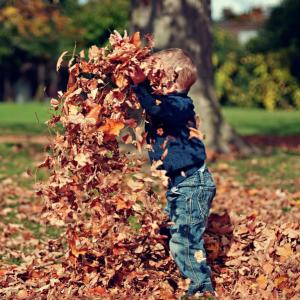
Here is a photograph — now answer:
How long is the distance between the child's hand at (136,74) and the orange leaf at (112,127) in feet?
0.92

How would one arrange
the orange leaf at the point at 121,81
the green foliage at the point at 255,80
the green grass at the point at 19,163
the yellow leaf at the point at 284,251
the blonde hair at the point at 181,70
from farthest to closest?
1. the green foliage at the point at 255,80
2. the green grass at the point at 19,163
3. the yellow leaf at the point at 284,251
4. the blonde hair at the point at 181,70
5. the orange leaf at the point at 121,81

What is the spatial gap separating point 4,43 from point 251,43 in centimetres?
1489

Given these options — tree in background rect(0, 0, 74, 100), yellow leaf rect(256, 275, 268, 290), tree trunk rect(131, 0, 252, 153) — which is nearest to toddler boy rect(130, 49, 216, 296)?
yellow leaf rect(256, 275, 268, 290)

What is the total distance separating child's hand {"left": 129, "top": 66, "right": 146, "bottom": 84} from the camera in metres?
4.87

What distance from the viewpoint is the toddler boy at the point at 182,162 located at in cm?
498

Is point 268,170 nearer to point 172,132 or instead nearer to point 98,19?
point 172,132

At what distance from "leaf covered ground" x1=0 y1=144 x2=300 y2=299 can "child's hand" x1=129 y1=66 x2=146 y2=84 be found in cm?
133

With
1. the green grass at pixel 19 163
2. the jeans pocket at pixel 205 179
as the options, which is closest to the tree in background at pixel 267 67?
the green grass at pixel 19 163

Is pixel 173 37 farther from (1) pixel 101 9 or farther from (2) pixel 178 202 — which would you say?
(1) pixel 101 9

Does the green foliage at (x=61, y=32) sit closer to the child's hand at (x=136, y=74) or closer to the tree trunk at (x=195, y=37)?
the tree trunk at (x=195, y=37)

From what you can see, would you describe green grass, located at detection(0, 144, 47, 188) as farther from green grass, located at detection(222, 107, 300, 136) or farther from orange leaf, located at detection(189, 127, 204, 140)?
green grass, located at detection(222, 107, 300, 136)

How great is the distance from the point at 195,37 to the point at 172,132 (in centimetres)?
903

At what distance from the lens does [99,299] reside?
5.10m

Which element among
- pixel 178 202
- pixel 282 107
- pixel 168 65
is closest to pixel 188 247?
pixel 178 202
